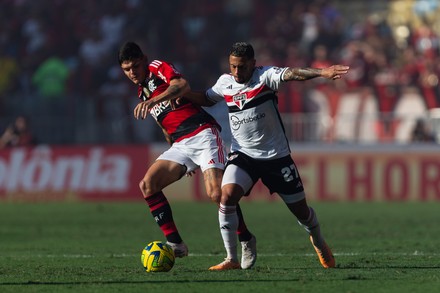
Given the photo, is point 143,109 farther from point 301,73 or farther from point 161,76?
point 301,73

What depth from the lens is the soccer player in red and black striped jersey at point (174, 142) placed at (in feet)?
34.8

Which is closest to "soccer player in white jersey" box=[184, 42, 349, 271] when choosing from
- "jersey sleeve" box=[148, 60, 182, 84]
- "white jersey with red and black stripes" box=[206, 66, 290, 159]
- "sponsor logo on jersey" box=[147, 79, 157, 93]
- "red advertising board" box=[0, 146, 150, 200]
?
"white jersey with red and black stripes" box=[206, 66, 290, 159]

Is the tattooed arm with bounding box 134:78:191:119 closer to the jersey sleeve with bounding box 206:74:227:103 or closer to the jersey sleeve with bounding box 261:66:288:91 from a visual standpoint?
the jersey sleeve with bounding box 206:74:227:103

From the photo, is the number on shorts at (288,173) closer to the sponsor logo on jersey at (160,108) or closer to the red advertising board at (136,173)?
the sponsor logo on jersey at (160,108)

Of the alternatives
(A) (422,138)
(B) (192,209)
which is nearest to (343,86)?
(A) (422,138)

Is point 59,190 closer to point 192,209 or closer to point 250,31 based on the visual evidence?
point 192,209

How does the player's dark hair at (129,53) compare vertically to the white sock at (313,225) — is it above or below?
above

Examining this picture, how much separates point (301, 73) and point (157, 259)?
2.30m

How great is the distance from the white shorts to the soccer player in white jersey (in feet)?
2.47

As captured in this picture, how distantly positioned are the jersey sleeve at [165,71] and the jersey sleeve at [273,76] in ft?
3.47

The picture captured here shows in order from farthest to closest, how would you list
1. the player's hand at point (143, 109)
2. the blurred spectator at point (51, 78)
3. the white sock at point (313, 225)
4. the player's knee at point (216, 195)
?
1. the blurred spectator at point (51, 78)
2. the player's knee at point (216, 195)
3. the white sock at point (313, 225)
4. the player's hand at point (143, 109)

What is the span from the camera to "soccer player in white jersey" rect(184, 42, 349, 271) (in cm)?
986

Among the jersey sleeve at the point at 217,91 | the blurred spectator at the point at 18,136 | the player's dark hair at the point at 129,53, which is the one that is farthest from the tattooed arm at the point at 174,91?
the blurred spectator at the point at 18,136

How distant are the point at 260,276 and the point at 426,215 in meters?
10.9
